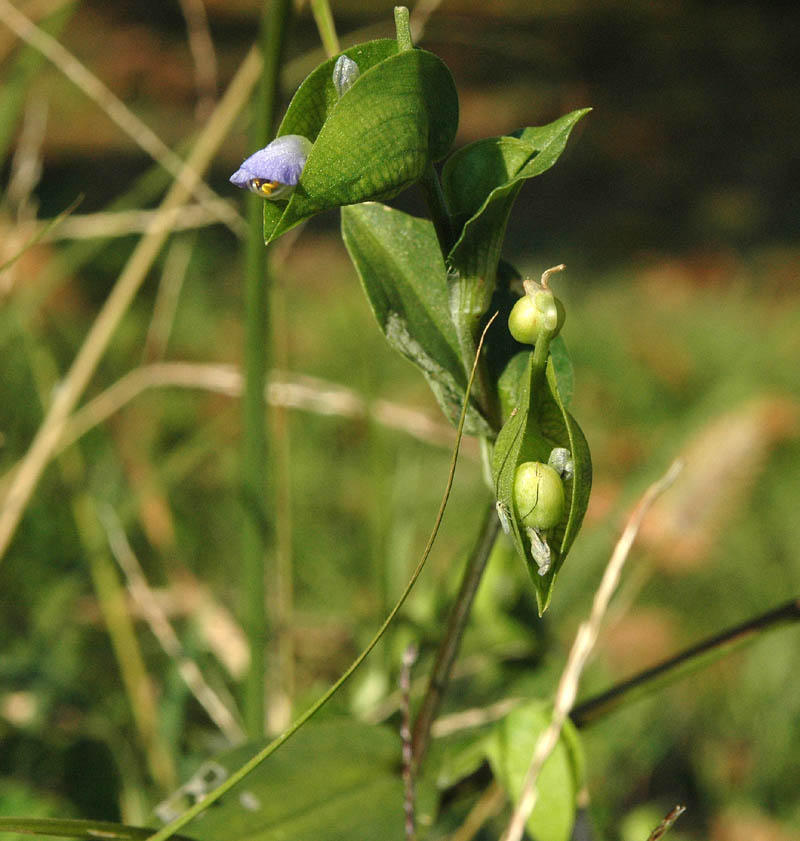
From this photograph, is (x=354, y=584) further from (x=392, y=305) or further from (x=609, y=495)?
(x=392, y=305)

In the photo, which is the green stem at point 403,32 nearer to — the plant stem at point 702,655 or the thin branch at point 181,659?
the plant stem at point 702,655

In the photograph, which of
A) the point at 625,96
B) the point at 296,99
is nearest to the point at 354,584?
the point at 296,99

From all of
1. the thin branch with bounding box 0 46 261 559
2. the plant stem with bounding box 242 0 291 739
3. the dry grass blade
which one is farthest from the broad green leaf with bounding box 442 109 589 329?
the dry grass blade

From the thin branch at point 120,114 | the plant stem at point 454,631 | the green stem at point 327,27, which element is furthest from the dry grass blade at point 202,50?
the plant stem at point 454,631

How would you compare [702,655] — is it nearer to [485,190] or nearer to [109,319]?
[485,190]

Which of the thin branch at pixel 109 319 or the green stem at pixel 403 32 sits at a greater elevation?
the green stem at pixel 403 32

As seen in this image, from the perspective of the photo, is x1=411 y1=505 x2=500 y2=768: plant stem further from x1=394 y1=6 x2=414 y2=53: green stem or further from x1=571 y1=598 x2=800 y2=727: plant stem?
x1=394 y1=6 x2=414 y2=53: green stem
